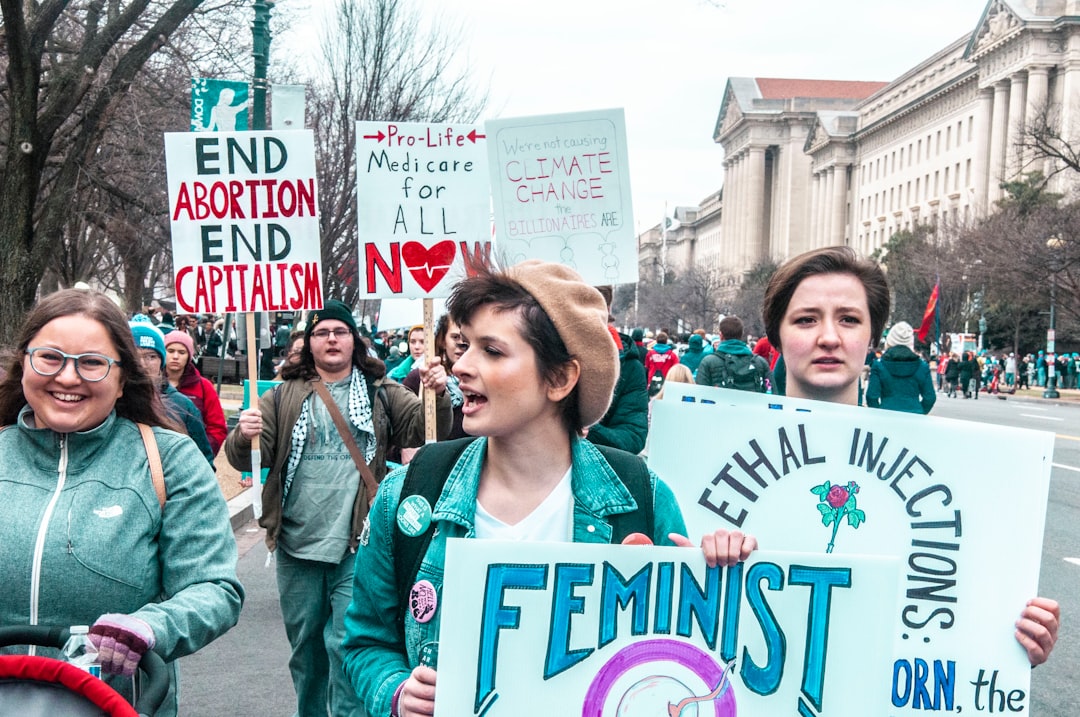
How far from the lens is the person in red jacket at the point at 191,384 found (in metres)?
7.10

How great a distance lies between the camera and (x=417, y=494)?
94.8 inches

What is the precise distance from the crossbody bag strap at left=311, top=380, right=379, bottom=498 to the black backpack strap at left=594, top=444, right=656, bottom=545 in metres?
2.83

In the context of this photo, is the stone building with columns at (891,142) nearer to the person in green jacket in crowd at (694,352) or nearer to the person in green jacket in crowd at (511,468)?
the person in green jacket in crowd at (694,352)

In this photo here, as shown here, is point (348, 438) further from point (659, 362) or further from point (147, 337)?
point (659, 362)

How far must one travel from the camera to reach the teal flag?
35.5 feet

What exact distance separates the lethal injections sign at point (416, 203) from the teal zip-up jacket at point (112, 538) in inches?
128

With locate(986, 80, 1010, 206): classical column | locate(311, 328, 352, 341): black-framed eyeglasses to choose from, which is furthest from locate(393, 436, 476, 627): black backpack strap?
locate(986, 80, 1010, 206): classical column

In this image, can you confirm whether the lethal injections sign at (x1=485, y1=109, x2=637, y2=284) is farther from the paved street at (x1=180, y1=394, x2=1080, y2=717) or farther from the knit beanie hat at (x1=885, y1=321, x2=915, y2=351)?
the knit beanie hat at (x1=885, y1=321, x2=915, y2=351)

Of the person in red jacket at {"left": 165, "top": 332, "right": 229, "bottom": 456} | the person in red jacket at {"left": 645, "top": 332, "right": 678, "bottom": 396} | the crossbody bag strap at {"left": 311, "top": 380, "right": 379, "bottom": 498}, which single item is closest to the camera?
the crossbody bag strap at {"left": 311, "top": 380, "right": 379, "bottom": 498}

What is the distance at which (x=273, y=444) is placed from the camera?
5293 mm

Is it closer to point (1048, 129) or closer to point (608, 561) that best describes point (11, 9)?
point (608, 561)

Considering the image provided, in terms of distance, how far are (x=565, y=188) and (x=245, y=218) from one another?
→ 182cm

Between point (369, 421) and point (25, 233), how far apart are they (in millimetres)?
8972

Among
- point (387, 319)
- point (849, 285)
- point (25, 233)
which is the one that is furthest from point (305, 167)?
point (25, 233)
